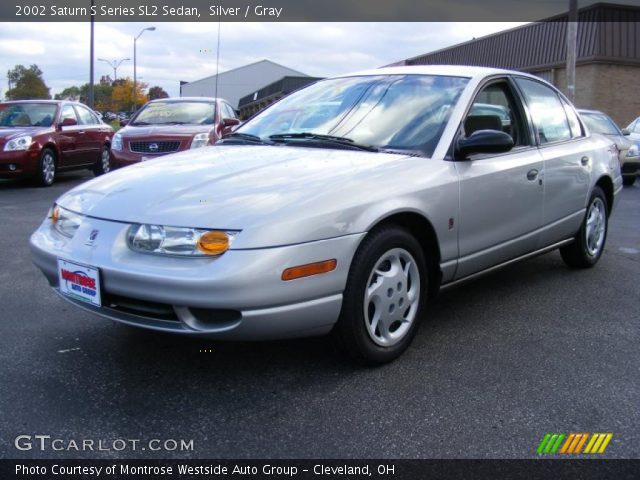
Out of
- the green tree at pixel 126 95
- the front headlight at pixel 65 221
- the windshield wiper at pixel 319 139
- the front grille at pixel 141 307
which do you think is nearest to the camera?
the front grille at pixel 141 307

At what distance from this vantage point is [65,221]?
3.16 m

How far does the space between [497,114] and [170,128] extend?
6546 millimetres

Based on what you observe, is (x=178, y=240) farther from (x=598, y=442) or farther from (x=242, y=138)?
(x=598, y=442)

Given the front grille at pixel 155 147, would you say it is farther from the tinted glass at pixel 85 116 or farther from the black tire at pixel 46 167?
the tinted glass at pixel 85 116

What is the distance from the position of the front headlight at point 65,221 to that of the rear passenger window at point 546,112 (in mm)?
2898

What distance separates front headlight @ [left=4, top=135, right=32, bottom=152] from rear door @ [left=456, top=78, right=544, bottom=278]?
8307mm

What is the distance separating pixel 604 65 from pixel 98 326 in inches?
864

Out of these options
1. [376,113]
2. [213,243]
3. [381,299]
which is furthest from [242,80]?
[213,243]

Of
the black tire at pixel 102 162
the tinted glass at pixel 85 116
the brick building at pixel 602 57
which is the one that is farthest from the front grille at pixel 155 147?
the brick building at pixel 602 57

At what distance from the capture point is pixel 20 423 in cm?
254

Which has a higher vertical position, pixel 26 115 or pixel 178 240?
pixel 26 115

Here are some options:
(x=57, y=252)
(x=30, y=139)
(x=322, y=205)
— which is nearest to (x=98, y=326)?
(x=57, y=252)

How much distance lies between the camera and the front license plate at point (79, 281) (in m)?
2.79

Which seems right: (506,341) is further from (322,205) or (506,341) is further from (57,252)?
(57,252)
